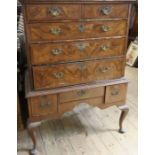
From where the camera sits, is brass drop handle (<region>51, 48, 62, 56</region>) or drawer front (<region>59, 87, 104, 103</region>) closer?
brass drop handle (<region>51, 48, 62, 56</region>)

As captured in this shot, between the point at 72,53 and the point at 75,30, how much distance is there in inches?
6.1

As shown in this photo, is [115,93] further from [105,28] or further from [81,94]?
[105,28]

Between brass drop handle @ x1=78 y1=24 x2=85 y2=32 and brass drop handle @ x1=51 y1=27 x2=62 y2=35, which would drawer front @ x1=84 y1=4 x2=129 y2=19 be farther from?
brass drop handle @ x1=51 y1=27 x2=62 y2=35

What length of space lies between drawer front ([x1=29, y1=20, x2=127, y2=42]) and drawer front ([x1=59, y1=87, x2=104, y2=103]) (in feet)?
1.32

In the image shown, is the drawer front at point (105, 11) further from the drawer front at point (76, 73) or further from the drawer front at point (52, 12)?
the drawer front at point (76, 73)

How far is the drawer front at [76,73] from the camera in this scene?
1380 millimetres

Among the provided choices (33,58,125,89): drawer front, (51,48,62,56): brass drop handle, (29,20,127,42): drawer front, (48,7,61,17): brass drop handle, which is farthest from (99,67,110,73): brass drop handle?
(48,7,61,17): brass drop handle

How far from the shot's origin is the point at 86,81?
152 centimetres

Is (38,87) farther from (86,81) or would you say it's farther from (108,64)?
(108,64)

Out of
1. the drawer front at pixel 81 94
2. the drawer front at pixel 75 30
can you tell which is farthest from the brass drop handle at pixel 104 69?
the drawer front at pixel 75 30

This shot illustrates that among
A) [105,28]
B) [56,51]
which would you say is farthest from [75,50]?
[105,28]

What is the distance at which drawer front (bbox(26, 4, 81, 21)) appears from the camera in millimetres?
1194
